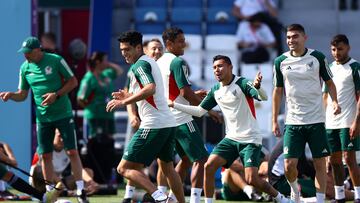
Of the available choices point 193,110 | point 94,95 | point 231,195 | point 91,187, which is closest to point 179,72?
point 193,110

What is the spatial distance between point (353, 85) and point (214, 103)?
82.1 inches

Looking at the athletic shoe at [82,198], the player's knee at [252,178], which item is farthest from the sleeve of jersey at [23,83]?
the player's knee at [252,178]

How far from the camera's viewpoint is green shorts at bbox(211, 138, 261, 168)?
43.5 feet

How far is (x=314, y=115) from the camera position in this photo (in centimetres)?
1354

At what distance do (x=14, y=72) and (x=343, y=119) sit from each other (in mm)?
5831

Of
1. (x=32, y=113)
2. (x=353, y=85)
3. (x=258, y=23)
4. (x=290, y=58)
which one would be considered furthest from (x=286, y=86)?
(x=258, y=23)

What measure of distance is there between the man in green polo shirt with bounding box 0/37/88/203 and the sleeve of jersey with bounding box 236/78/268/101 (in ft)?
8.94

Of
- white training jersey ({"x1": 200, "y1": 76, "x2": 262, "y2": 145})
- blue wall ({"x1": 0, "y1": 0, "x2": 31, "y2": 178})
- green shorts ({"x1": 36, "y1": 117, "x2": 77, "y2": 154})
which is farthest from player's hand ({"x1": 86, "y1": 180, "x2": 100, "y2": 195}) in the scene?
white training jersey ({"x1": 200, "y1": 76, "x2": 262, "y2": 145})

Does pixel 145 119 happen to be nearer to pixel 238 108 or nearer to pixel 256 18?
pixel 238 108

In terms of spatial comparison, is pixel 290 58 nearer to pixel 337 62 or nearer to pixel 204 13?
pixel 337 62

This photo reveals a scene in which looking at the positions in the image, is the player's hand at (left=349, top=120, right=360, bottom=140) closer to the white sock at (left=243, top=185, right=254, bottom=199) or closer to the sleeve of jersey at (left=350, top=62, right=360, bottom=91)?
the sleeve of jersey at (left=350, top=62, right=360, bottom=91)

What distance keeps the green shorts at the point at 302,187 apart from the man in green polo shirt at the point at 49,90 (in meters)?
2.53

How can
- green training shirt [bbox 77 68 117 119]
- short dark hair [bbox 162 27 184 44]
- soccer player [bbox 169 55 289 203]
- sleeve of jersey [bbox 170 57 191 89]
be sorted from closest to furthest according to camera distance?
soccer player [bbox 169 55 289 203] → sleeve of jersey [bbox 170 57 191 89] → short dark hair [bbox 162 27 184 44] → green training shirt [bbox 77 68 117 119]

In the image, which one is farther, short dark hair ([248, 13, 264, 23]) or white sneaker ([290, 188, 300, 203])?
short dark hair ([248, 13, 264, 23])
